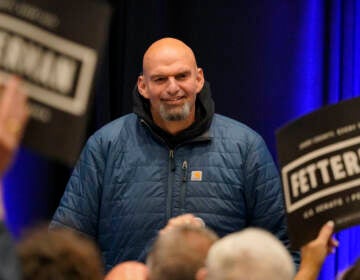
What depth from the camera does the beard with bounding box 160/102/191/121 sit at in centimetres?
386

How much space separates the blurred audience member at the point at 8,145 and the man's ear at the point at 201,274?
0.48m

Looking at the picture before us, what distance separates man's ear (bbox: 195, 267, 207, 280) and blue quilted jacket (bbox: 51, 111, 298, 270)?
157 cm

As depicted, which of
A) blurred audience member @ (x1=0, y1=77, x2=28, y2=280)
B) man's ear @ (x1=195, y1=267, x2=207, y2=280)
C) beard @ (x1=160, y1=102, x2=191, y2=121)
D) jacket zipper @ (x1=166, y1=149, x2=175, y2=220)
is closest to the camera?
blurred audience member @ (x1=0, y1=77, x2=28, y2=280)

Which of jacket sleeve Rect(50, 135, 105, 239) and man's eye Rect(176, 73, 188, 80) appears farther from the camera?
man's eye Rect(176, 73, 188, 80)

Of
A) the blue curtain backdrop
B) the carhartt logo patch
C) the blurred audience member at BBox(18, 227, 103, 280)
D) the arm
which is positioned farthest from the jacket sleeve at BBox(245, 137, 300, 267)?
the blurred audience member at BBox(18, 227, 103, 280)

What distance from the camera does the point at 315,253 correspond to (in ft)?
9.78

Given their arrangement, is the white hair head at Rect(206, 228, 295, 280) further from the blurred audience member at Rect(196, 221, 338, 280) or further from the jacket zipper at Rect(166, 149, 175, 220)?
the jacket zipper at Rect(166, 149, 175, 220)

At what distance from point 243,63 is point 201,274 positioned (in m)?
3.18

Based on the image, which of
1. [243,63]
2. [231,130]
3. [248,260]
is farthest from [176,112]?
[248,260]

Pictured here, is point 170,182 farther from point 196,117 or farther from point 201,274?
point 201,274

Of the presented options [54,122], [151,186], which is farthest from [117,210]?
[54,122]

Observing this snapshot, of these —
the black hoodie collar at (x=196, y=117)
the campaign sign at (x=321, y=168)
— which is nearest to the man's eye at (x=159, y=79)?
the black hoodie collar at (x=196, y=117)

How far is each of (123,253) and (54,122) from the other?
1.71 meters

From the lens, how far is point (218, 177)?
12.4 ft
